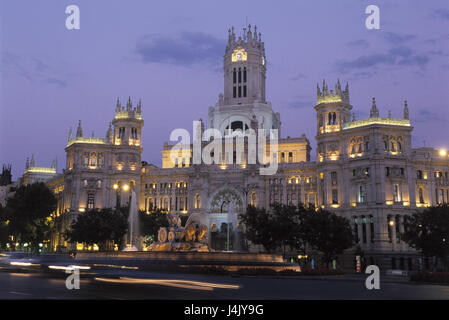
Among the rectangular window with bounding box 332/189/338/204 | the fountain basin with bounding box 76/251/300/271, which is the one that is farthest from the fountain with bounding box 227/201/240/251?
the fountain basin with bounding box 76/251/300/271

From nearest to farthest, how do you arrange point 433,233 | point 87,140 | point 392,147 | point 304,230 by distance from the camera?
point 433,233
point 304,230
point 392,147
point 87,140

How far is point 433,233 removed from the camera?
2901 inches

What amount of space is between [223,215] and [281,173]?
15.4 metres

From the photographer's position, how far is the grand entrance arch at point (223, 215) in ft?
343

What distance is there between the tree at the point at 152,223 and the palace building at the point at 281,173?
1560 centimetres

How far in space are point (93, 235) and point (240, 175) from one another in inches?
1406

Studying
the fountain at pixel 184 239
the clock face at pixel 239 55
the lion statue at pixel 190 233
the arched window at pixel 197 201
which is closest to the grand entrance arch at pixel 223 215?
the arched window at pixel 197 201

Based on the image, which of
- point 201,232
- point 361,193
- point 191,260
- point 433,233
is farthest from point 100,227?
point 433,233

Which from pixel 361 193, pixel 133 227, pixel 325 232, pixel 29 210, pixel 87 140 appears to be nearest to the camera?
pixel 325 232

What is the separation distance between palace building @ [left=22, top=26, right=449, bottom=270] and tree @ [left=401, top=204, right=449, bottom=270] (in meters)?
14.3

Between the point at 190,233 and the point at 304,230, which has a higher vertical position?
the point at 304,230

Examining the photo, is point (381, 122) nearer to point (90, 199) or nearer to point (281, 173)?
point (281, 173)
